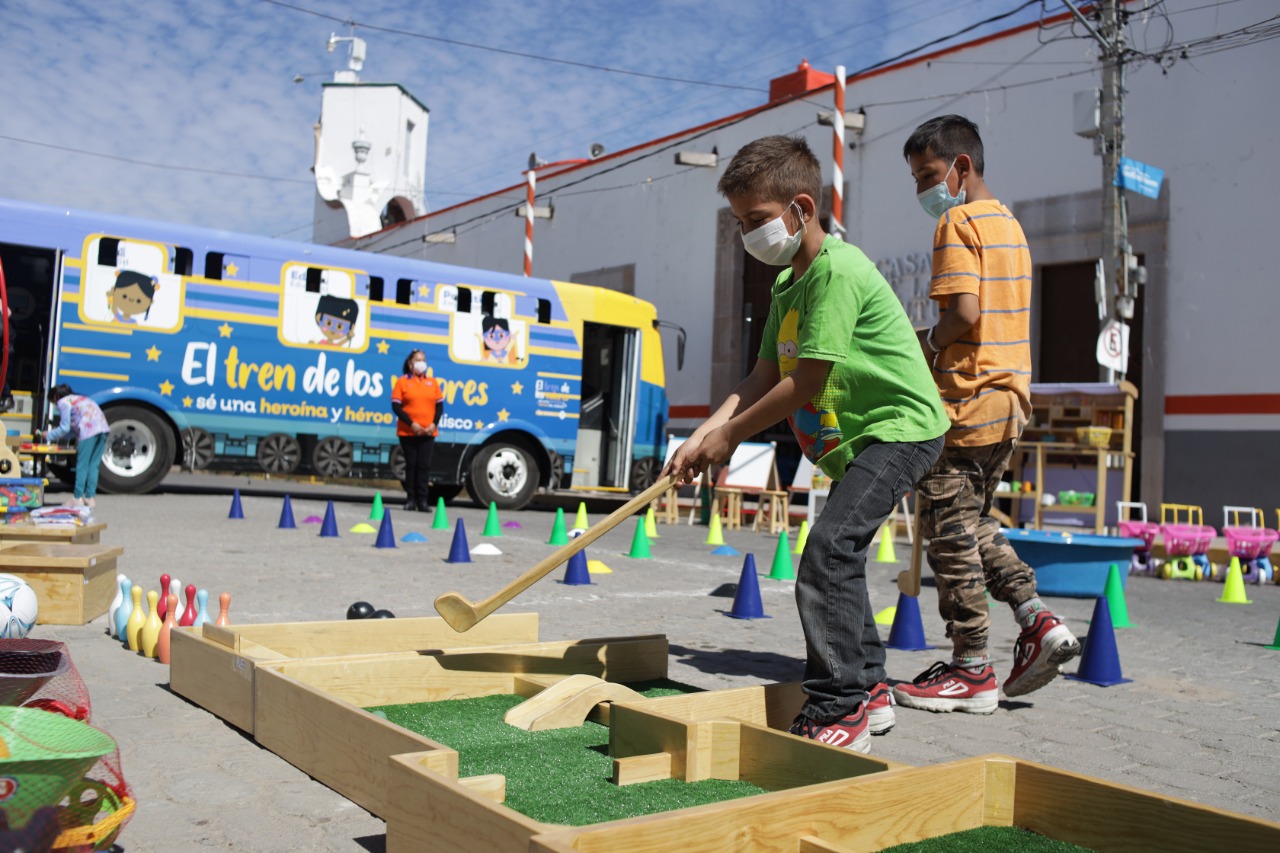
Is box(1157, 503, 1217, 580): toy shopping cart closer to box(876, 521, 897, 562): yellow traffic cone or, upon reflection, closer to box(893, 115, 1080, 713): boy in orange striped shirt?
box(876, 521, 897, 562): yellow traffic cone

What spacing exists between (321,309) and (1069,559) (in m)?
9.70

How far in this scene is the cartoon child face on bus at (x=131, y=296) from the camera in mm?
12727

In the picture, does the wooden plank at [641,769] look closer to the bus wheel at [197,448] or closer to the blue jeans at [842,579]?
the blue jeans at [842,579]

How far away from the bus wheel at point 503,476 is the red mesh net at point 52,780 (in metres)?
13.1

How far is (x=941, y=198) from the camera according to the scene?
425 centimetres

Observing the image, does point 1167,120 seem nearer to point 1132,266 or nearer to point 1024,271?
point 1132,266

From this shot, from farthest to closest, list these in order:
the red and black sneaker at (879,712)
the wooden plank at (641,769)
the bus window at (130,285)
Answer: the bus window at (130,285)
the red and black sneaker at (879,712)
the wooden plank at (641,769)

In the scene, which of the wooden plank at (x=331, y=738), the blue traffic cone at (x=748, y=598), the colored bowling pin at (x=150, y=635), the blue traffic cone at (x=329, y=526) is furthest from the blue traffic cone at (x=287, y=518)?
the wooden plank at (x=331, y=738)

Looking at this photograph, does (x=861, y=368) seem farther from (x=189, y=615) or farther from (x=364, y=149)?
(x=364, y=149)

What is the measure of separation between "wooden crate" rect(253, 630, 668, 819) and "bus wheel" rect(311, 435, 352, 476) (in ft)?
35.2

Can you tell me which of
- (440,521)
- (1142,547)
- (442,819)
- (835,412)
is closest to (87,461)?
(440,521)

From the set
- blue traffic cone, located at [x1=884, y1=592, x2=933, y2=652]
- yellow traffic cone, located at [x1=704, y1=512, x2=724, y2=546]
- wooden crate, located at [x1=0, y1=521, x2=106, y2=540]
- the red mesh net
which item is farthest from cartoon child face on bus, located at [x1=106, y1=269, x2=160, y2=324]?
the red mesh net

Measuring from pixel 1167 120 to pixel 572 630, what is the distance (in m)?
13.0

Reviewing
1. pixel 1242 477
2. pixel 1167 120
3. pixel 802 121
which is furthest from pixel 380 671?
pixel 802 121
